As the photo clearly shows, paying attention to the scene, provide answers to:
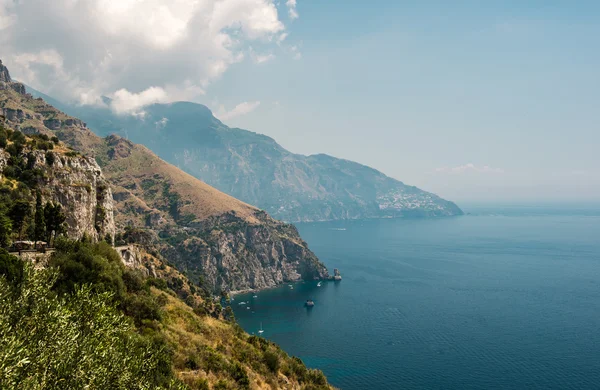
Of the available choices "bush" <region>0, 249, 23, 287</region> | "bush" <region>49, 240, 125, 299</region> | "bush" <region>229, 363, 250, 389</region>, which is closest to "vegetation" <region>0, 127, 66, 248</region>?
"bush" <region>49, 240, 125, 299</region>

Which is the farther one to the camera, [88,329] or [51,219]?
[51,219]

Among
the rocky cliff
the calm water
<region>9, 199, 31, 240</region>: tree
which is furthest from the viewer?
the calm water

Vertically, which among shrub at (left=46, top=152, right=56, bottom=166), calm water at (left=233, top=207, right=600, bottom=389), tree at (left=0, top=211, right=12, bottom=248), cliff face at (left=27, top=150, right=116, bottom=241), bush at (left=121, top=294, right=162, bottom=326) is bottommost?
calm water at (left=233, top=207, right=600, bottom=389)

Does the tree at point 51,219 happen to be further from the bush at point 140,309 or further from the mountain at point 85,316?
the bush at point 140,309

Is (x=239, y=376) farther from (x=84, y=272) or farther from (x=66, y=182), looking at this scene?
(x=66, y=182)

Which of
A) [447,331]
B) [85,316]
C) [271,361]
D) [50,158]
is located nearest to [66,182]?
[50,158]

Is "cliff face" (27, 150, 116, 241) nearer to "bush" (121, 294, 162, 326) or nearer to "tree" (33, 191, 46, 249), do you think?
"tree" (33, 191, 46, 249)

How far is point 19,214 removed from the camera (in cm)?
5025

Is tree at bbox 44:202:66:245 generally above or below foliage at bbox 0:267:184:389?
above

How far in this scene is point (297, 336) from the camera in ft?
436

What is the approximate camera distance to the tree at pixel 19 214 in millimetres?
49844

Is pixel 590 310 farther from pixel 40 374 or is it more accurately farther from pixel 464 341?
pixel 40 374

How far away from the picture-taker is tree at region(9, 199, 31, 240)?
49.8m

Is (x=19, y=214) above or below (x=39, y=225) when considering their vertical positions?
above
